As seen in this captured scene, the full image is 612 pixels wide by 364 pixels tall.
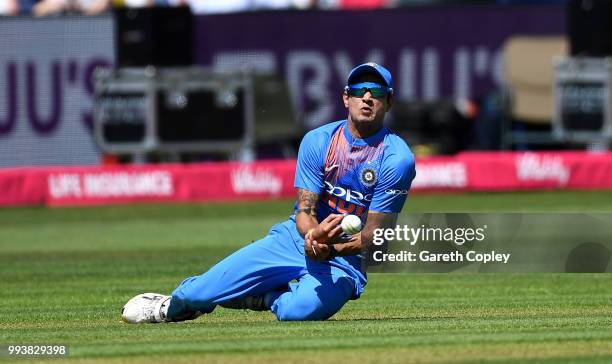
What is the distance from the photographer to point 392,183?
948 cm

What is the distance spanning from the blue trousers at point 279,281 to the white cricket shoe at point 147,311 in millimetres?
186

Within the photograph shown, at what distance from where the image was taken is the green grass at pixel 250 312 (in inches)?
320

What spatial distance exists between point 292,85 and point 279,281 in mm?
13619

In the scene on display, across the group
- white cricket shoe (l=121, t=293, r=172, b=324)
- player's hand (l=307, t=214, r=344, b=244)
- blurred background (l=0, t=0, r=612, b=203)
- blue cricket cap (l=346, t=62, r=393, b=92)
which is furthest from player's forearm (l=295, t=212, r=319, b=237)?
blurred background (l=0, t=0, r=612, b=203)

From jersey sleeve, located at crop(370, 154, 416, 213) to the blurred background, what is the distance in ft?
42.1

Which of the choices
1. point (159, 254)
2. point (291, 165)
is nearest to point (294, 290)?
point (159, 254)

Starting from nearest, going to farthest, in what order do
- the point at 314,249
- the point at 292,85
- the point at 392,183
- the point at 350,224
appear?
the point at 350,224
the point at 314,249
the point at 392,183
the point at 292,85

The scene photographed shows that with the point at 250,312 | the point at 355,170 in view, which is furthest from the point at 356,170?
the point at 250,312

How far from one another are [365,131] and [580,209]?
10.4 meters

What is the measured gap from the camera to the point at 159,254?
54.1 ft

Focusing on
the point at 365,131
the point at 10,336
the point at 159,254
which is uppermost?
the point at 365,131

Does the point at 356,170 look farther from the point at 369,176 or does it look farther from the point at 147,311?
the point at 147,311

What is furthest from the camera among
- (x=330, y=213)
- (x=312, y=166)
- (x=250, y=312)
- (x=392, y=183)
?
(x=250, y=312)

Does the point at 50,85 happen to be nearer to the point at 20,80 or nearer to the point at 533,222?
the point at 20,80
